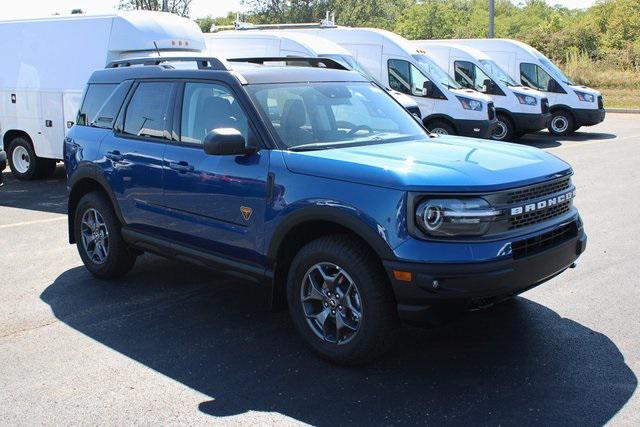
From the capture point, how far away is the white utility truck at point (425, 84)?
52.2 ft

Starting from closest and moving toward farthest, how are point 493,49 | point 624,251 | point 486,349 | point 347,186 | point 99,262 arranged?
1. point 347,186
2. point 486,349
3. point 99,262
4. point 624,251
5. point 493,49

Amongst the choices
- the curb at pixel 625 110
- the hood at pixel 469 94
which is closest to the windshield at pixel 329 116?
the hood at pixel 469 94

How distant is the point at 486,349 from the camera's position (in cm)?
472

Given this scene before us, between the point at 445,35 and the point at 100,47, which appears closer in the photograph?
the point at 100,47

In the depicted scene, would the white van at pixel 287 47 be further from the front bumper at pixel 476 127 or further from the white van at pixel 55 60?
the white van at pixel 55 60

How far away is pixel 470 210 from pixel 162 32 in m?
8.98

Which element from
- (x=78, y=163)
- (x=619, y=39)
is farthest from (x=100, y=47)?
(x=619, y=39)

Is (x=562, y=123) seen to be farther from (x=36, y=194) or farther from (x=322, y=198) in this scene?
(x=322, y=198)

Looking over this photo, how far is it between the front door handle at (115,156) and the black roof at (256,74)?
669mm

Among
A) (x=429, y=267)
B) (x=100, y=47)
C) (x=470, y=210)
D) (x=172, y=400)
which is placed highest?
(x=100, y=47)

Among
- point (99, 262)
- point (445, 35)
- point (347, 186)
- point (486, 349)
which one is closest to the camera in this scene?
point (347, 186)

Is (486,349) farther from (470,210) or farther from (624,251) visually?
(624,251)

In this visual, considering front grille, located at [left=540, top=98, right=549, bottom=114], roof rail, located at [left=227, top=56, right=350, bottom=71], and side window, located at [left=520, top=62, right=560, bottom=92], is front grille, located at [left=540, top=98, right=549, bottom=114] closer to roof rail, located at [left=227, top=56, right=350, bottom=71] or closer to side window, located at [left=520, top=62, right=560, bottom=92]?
side window, located at [left=520, top=62, right=560, bottom=92]

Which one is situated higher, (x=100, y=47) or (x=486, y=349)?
(x=100, y=47)
